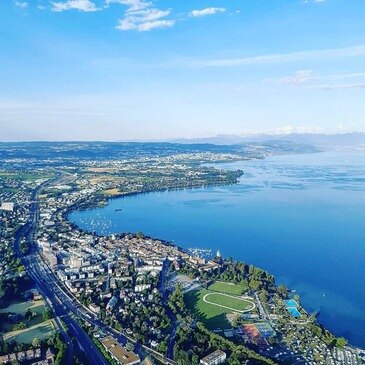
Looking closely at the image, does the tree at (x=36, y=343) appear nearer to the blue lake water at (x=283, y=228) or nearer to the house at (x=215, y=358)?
the house at (x=215, y=358)

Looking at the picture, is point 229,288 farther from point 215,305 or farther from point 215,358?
point 215,358

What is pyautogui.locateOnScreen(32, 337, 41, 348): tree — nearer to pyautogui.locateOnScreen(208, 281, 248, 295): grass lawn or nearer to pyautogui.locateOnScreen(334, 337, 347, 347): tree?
pyautogui.locateOnScreen(208, 281, 248, 295): grass lawn

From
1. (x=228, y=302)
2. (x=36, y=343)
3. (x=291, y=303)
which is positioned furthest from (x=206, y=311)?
(x=36, y=343)

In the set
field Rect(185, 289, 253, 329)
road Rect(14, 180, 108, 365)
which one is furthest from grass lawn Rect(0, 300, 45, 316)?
field Rect(185, 289, 253, 329)

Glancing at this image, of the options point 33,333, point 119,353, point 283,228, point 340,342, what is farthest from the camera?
point 283,228

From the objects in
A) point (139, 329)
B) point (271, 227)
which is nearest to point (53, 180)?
point (271, 227)

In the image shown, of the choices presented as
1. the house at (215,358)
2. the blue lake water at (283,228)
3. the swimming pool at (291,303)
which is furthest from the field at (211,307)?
the blue lake water at (283,228)
